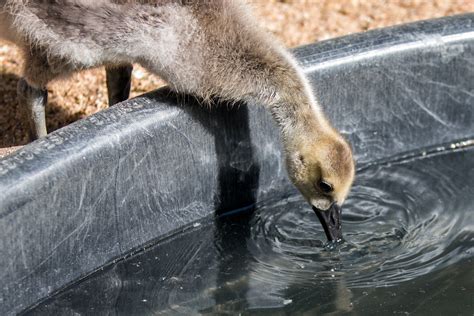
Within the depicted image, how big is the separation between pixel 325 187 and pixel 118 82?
0.99 metres

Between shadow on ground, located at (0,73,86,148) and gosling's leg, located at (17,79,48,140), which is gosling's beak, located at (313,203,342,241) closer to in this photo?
gosling's leg, located at (17,79,48,140)

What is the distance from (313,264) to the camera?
3027 mm

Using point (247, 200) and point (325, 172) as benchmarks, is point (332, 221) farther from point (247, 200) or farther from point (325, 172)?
point (247, 200)

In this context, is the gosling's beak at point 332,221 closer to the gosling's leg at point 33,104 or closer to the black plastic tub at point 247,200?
the black plastic tub at point 247,200

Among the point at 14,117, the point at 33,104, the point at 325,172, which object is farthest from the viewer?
the point at 14,117

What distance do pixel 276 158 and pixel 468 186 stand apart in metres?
0.64

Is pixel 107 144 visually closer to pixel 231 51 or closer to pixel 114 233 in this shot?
pixel 114 233

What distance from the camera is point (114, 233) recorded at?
113 inches

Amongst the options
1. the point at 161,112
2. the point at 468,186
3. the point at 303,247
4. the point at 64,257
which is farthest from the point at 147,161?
the point at 468,186

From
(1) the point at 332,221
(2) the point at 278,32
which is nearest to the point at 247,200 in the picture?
(1) the point at 332,221

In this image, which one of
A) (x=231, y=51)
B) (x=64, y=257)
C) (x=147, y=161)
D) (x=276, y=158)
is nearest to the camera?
(x=64, y=257)

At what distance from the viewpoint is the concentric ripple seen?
2996mm

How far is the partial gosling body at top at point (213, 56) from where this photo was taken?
3.02 meters

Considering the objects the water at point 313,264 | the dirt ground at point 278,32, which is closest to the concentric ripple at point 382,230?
the water at point 313,264
